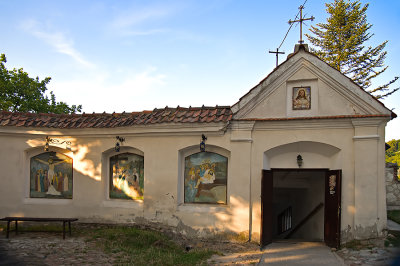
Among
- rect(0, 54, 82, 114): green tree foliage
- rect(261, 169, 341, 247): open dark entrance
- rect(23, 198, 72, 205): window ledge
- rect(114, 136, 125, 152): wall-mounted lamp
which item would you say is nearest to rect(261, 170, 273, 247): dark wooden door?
rect(261, 169, 341, 247): open dark entrance

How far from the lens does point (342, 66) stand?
78.0 ft

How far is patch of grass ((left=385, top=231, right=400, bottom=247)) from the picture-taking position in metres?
8.03

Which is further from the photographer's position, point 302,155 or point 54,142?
point 54,142

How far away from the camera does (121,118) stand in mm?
10992

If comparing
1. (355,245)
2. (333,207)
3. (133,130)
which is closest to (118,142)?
(133,130)

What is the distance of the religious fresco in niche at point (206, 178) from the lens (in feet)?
33.0

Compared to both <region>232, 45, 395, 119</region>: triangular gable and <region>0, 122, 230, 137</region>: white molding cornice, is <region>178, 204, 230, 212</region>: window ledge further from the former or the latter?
<region>232, 45, 395, 119</region>: triangular gable

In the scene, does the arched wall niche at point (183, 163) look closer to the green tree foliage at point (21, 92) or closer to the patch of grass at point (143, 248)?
the patch of grass at point (143, 248)

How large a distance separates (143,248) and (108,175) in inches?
135

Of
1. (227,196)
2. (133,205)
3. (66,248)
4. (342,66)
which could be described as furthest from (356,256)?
(342,66)

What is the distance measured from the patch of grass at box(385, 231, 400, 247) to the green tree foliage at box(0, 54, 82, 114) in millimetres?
23017

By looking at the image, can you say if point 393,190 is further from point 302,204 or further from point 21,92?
point 21,92

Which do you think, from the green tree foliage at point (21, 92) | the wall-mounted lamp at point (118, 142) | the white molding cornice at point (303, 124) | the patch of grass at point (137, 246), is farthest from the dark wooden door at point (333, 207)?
the green tree foliage at point (21, 92)

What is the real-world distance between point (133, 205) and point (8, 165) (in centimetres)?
484
